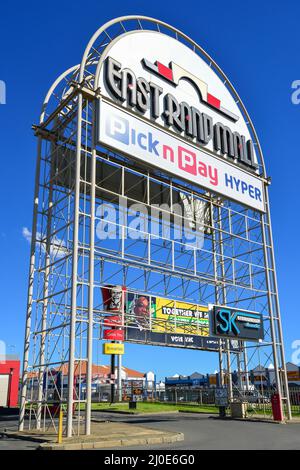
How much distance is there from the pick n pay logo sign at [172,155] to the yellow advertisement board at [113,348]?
18398 millimetres

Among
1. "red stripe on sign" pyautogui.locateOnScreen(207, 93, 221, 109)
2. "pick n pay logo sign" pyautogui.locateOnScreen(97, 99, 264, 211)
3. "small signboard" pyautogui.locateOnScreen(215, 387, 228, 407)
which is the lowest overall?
"small signboard" pyautogui.locateOnScreen(215, 387, 228, 407)

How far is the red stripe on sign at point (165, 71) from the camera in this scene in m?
24.7

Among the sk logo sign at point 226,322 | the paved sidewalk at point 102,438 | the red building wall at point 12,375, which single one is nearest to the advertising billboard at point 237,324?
the sk logo sign at point 226,322

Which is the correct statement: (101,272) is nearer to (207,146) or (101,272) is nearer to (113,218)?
(113,218)

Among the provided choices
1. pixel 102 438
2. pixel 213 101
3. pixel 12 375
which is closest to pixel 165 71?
pixel 213 101

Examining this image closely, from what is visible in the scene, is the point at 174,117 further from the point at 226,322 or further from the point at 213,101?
the point at 226,322

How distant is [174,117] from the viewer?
24.6 m

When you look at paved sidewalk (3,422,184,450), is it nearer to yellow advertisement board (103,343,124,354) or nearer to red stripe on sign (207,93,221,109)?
red stripe on sign (207,93,221,109)

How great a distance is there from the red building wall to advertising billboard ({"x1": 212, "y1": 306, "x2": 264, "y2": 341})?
3715cm

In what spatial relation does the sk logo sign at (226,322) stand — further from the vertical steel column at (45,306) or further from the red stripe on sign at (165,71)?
the red stripe on sign at (165,71)

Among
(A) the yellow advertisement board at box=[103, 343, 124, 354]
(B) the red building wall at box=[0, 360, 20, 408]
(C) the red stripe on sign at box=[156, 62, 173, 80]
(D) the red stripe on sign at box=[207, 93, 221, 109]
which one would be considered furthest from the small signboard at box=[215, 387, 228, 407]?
(B) the red building wall at box=[0, 360, 20, 408]

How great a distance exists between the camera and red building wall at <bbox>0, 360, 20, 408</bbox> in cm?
5410
